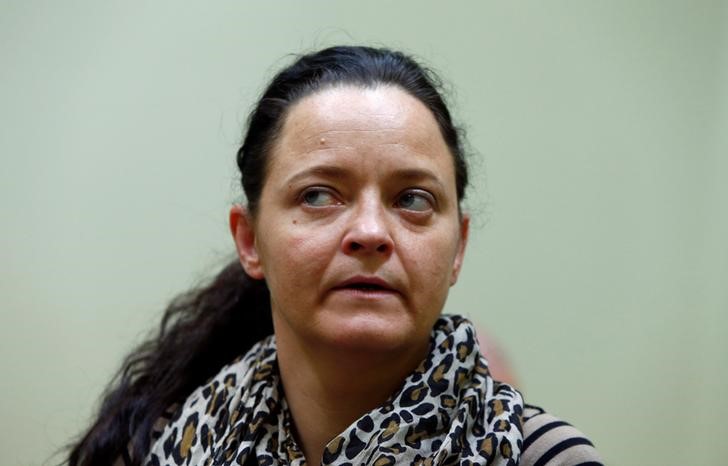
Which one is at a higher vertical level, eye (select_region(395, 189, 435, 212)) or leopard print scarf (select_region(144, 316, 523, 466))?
eye (select_region(395, 189, 435, 212))

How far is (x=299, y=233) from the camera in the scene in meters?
1.13

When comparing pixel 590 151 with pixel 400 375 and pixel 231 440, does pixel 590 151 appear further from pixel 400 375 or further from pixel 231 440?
pixel 231 440

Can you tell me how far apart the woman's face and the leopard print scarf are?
3.1 inches

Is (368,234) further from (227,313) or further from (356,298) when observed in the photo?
(227,313)

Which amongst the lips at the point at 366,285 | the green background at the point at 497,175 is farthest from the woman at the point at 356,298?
the green background at the point at 497,175

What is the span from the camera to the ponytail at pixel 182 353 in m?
1.43

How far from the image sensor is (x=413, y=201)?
1160 mm

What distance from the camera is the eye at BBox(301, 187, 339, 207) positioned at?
1142 millimetres

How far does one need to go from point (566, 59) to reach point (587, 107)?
13cm

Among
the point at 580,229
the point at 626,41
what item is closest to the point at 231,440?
the point at 580,229

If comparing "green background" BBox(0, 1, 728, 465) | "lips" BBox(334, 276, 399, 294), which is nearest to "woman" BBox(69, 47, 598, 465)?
"lips" BBox(334, 276, 399, 294)

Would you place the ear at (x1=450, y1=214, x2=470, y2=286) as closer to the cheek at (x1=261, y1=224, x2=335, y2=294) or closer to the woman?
the woman

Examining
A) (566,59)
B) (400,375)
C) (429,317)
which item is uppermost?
(566,59)

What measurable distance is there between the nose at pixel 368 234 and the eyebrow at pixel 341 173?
6cm
